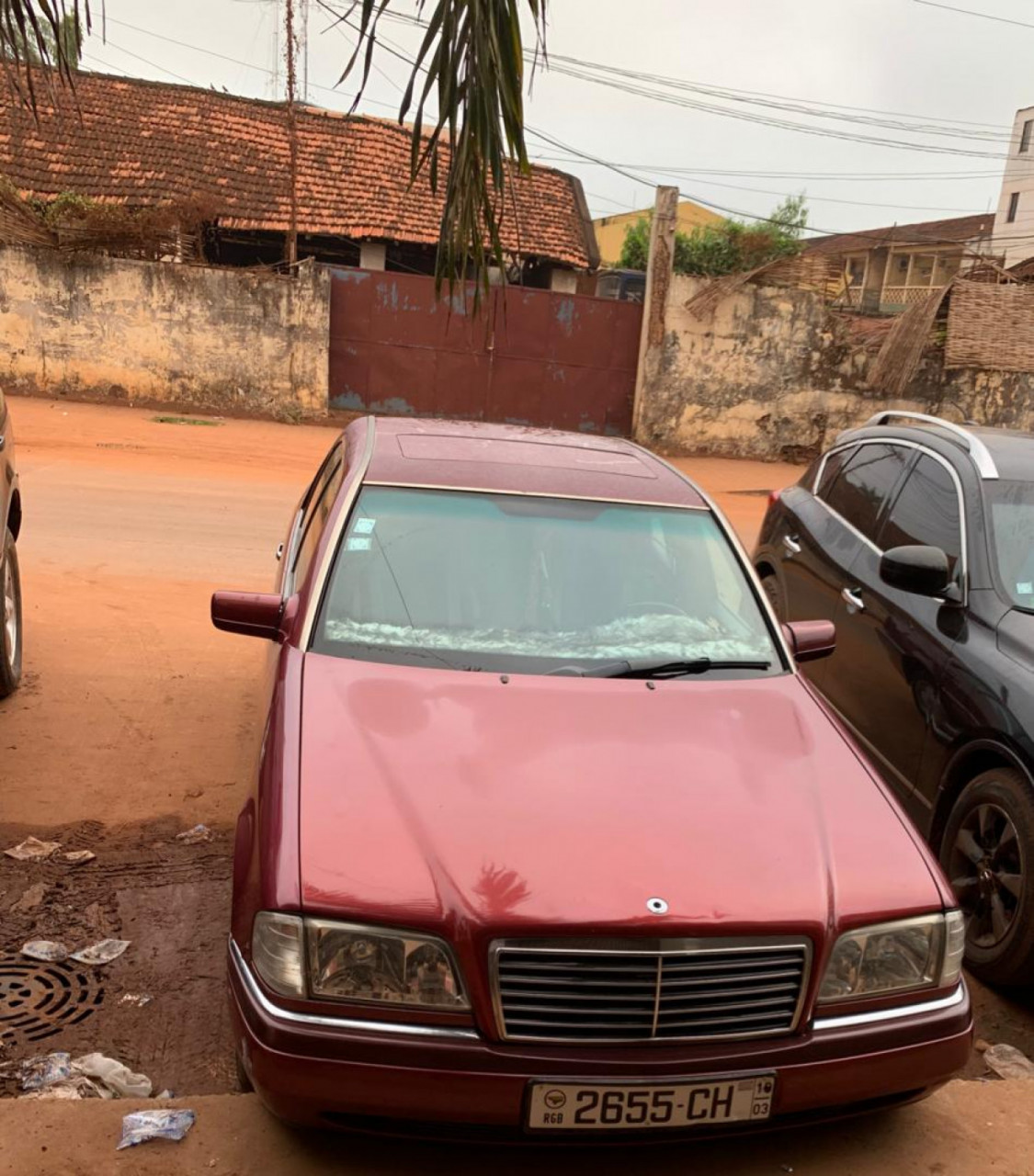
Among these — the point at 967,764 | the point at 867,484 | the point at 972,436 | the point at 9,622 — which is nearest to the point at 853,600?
the point at 867,484

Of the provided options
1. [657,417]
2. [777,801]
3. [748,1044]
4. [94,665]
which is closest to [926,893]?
[777,801]

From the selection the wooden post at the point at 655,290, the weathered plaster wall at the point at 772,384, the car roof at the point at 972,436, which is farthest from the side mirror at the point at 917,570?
the weathered plaster wall at the point at 772,384

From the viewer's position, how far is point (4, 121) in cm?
2075

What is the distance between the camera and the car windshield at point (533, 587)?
3240 mm

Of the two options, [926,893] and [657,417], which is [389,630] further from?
[657,417]

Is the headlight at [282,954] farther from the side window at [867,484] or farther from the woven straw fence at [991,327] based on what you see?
the woven straw fence at [991,327]

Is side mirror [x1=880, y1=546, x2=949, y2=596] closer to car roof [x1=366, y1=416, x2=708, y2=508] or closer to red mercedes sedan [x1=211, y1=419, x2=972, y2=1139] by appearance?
car roof [x1=366, y1=416, x2=708, y2=508]

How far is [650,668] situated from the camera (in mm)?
3227

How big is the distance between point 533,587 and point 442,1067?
169 centimetres

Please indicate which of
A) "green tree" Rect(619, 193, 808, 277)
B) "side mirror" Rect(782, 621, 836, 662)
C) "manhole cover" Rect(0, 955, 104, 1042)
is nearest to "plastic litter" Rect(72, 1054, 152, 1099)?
"manhole cover" Rect(0, 955, 104, 1042)

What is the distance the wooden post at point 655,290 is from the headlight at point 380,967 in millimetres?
17130

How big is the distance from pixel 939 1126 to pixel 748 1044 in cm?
78

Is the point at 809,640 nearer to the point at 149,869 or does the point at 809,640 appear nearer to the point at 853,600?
the point at 853,600

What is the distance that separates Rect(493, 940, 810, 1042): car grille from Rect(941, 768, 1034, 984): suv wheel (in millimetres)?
1593
